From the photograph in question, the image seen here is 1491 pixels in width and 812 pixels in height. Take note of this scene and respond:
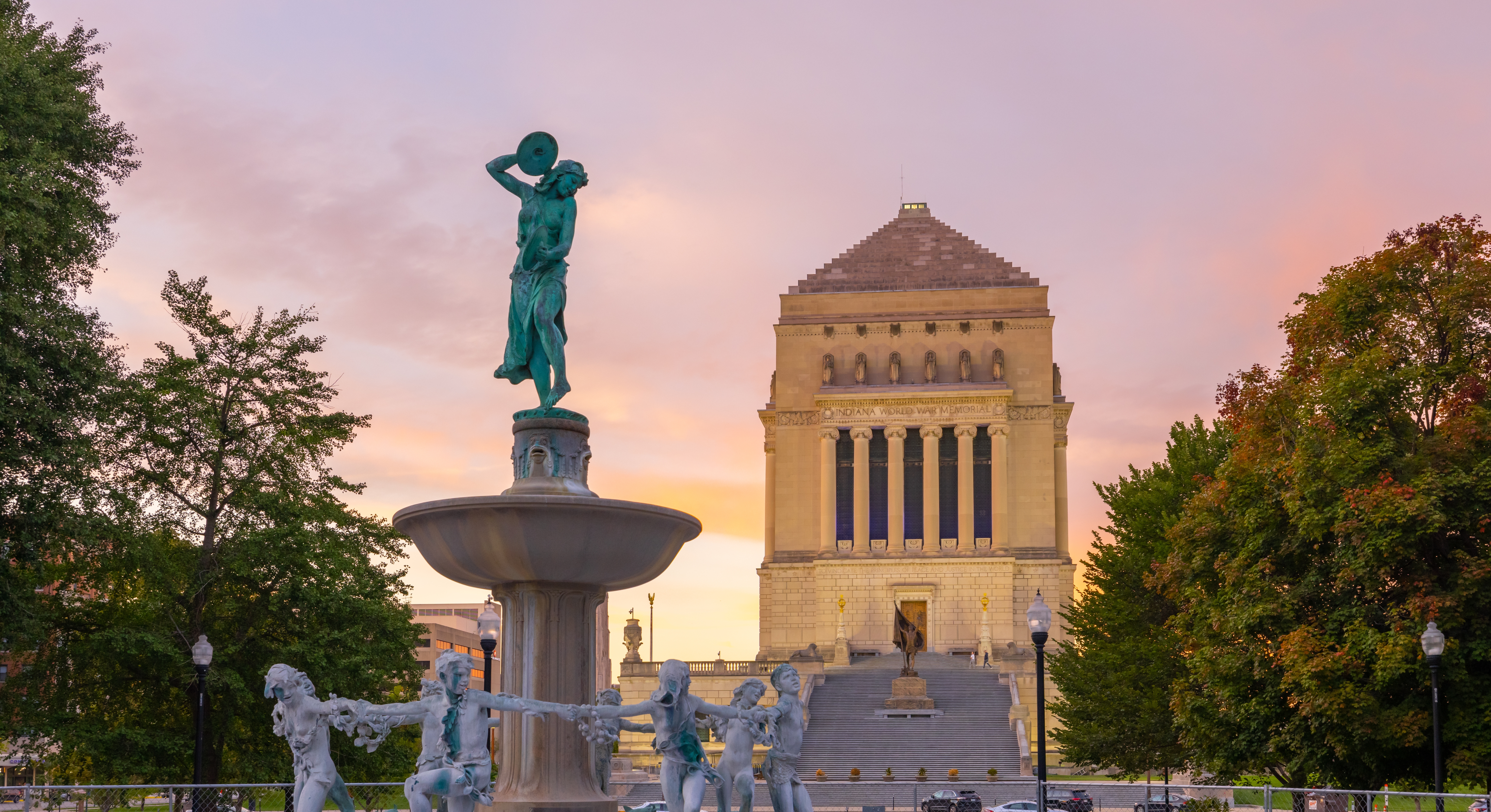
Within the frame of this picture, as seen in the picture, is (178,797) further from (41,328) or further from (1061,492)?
(1061,492)

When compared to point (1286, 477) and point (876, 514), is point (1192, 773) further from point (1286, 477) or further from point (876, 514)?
point (876, 514)

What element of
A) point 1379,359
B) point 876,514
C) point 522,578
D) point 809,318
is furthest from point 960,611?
point 522,578

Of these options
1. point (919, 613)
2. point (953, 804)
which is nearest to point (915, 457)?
point (919, 613)

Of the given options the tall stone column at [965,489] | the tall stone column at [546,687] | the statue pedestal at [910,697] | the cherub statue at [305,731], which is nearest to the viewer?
the cherub statue at [305,731]

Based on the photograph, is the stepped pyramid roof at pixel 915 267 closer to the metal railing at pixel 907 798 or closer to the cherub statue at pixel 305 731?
the metal railing at pixel 907 798

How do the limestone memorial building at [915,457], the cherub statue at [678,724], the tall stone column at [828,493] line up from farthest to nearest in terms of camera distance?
the tall stone column at [828,493]
the limestone memorial building at [915,457]
the cherub statue at [678,724]

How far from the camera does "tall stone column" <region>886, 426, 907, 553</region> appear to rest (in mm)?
79000

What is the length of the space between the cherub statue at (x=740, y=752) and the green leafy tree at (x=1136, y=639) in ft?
74.4

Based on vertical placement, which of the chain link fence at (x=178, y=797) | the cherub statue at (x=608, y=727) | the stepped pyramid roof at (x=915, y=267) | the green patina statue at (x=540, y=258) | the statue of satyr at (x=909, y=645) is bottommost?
the chain link fence at (x=178, y=797)

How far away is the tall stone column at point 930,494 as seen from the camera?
259 feet

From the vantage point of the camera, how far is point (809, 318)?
8331cm

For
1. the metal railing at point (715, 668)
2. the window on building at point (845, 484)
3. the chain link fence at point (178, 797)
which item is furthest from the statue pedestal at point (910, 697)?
the window on building at point (845, 484)

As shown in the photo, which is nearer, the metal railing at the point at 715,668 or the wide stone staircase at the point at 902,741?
the wide stone staircase at the point at 902,741

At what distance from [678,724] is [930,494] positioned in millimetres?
69278
